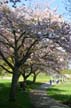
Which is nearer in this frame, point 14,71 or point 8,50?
point 14,71

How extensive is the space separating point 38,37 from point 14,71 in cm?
358

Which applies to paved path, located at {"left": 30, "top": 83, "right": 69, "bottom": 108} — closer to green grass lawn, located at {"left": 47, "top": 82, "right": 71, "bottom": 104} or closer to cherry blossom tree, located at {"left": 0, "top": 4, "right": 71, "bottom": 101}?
green grass lawn, located at {"left": 47, "top": 82, "right": 71, "bottom": 104}

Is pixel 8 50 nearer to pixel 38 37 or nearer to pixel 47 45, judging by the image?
pixel 47 45

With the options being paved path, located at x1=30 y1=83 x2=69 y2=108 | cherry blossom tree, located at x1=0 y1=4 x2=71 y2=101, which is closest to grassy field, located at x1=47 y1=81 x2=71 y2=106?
paved path, located at x1=30 y1=83 x2=69 y2=108

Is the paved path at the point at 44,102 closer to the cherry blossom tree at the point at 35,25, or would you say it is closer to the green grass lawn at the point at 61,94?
the green grass lawn at the point at 61,94

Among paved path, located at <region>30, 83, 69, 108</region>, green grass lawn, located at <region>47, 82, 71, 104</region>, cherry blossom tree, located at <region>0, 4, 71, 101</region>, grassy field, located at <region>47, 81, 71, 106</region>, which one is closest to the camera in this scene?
cherry blossom tree, located at <region>0, 4, 71, 101</region>

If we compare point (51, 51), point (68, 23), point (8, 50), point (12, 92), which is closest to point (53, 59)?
point (51, 51)

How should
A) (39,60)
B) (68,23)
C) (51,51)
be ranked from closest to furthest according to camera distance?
(68,23) < (51,51) < (39,60)

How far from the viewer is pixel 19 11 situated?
26469 millimetres

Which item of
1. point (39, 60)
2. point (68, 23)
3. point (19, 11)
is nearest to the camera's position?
point (68, 23)

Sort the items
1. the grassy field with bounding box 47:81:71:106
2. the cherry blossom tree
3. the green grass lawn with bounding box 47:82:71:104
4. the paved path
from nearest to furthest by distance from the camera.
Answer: the cherry blossom tree, the paved path, the grassy field with bounding box 47:81:71:106, the green grass lawn with bounding box 47:82:71:104

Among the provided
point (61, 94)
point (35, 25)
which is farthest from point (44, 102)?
point (61, 94)

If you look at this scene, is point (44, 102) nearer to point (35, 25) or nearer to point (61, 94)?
point (35, 25)

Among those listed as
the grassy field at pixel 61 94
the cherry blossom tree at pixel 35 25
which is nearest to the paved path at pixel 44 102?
the grassy field at pixel 61 94
